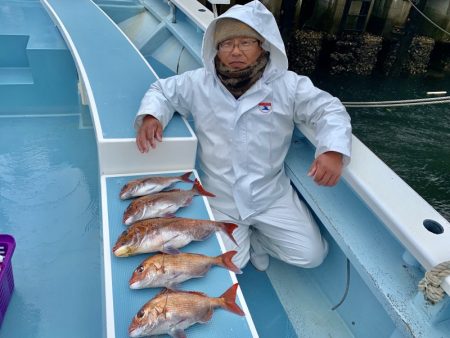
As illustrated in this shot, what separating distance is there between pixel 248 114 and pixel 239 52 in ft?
1.08

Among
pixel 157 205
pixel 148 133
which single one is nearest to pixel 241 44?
pixel 148 133

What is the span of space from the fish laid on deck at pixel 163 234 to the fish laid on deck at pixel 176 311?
0.21 m

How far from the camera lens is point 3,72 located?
11.7 feet

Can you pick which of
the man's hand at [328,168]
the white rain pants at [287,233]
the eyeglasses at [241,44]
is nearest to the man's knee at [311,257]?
the white rain pants at [287,233]

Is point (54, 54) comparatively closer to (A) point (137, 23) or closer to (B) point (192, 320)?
(A) point (137, 23)

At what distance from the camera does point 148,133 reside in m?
1.96

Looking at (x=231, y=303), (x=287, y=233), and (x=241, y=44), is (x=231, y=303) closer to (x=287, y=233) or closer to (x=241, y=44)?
(x=287, y=233)

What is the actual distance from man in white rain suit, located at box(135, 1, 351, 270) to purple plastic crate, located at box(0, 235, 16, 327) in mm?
709

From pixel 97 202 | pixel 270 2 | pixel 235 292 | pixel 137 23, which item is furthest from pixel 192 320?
pixel 270 2

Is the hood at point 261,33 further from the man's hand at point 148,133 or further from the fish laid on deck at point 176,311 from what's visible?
the fish laid on deck at point 176,311

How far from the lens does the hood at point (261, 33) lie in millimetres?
1996

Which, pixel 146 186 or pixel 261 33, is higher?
pixel 261 33

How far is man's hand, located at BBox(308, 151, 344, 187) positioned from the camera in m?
1.83

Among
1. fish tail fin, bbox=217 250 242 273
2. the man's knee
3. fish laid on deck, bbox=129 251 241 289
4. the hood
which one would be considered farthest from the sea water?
the hood
